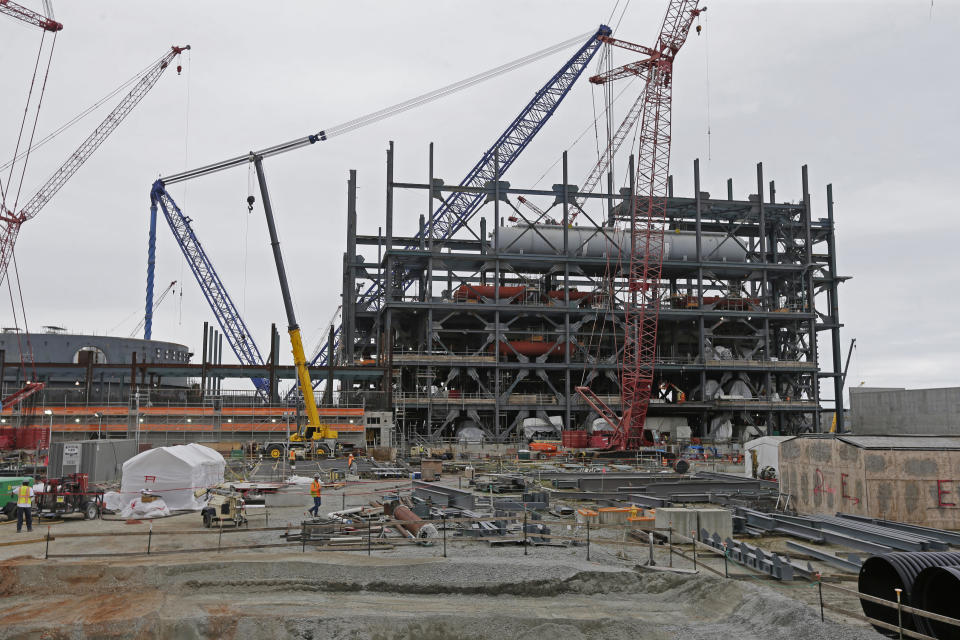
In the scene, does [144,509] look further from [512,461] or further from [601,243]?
[601,243]

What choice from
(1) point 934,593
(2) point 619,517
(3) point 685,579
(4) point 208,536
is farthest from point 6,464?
(1) point 934,593

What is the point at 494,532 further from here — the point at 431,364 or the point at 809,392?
the point at 809,392

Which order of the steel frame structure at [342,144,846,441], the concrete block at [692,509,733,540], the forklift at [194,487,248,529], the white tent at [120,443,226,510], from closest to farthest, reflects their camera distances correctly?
the concrete block at [692,509,733,540], the forklift at [194,487,248,529], the white tent at [120,443,226,510], the steel frame structure at [342,144,846,441]

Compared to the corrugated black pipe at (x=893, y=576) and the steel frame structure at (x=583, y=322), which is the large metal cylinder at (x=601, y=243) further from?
the corrugated black pipe at (x=893, y=576)

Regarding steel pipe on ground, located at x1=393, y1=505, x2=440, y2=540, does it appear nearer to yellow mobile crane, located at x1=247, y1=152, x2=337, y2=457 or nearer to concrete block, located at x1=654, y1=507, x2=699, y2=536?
concrete block, located at x1=654, y1=507, x2=699, y2=536

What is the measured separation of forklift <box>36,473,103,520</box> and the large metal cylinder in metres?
53.0

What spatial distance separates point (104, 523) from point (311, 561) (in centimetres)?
1187

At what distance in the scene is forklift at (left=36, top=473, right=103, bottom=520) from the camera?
2660 centimetres

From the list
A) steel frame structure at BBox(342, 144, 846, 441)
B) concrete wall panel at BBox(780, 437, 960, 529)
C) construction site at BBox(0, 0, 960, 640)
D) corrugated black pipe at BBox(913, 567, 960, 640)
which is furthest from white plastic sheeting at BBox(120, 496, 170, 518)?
steel frame structure at BBox(342, 144, 846, 441)

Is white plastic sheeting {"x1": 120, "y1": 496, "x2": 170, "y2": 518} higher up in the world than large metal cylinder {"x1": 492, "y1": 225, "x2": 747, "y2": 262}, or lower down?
lower down

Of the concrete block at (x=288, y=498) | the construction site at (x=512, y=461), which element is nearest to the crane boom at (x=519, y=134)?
the construction site at (x=512, y=461)

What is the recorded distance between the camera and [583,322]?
7794cm

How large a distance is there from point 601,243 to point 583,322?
8.98 metres

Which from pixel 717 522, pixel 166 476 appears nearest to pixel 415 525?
pixel 717 522
